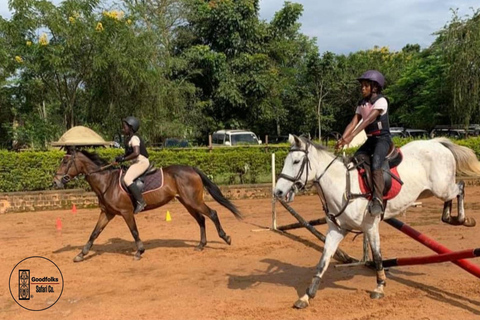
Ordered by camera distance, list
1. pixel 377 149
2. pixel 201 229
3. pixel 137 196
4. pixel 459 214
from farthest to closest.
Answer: pixel 201 229 < pixel 137 196 < pixel 459 214 < pixel 377 149

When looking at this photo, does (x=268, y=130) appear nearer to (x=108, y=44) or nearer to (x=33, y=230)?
(x=108, y=44)

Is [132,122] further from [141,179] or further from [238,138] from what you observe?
[238,138]

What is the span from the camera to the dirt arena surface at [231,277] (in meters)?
5.54

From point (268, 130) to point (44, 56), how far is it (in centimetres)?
2328

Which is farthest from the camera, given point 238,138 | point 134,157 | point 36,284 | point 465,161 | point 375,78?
point 238,138

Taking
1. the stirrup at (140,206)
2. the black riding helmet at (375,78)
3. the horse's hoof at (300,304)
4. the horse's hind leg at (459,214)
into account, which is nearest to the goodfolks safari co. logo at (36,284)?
the stirrup at (140,206)

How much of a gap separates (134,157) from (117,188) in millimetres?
770

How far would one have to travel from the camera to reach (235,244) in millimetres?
9383

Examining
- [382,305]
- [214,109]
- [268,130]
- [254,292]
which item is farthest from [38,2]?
[268,130]

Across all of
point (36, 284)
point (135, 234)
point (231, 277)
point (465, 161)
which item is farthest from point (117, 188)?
point (465, 161)

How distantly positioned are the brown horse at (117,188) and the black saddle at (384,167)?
149 inches

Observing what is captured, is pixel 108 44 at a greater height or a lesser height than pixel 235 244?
greater

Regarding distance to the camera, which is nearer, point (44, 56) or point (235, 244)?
point (235, 244)

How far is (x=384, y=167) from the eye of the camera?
19.3 feet
